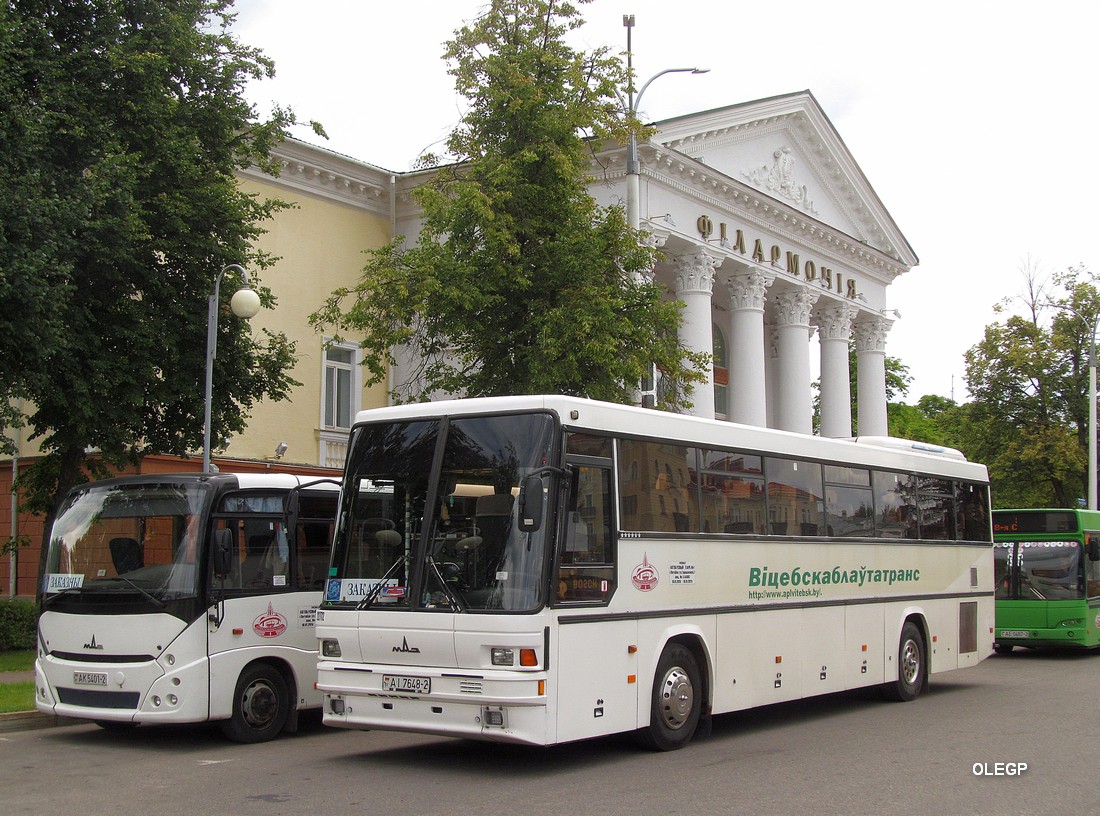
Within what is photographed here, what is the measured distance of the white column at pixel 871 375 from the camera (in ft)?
147

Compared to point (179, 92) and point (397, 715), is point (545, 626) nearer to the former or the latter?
point (397, 715)

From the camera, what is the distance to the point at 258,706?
11.8 meters

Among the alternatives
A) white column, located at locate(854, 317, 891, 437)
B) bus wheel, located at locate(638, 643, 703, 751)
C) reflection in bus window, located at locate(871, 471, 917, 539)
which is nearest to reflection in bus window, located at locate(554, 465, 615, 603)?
bus wheel, located at locate(638, 643, 703, 751)

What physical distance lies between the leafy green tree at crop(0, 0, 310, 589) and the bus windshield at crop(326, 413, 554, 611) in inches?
295

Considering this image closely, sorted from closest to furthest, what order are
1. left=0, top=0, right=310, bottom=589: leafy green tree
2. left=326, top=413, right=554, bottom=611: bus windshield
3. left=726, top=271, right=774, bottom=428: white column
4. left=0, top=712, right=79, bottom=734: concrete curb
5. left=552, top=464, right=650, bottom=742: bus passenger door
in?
left=326, top=413, right=554, bottom=611: bus windshield, left=552, top=464, right=650, bottom=742: bus passenger door, left=0, top=712, right=79, bottom=734: concrete curb, left=0, top=0, right=310, bottom=589: leafy green tree, left=726, top=271, right=774, bottom=428: white column

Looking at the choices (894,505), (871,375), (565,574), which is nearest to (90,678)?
(565,574)

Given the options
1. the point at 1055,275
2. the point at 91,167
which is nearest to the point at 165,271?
the point at 91,167

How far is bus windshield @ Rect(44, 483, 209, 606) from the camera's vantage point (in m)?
11.3

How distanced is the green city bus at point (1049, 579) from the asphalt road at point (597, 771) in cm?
879

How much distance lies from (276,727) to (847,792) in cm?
581

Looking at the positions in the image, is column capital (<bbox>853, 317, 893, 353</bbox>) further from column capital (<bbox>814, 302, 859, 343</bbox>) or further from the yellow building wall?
the yellow building wall

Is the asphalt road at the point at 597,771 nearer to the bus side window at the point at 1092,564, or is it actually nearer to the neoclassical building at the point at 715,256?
the bus side window at the point at 1092,564

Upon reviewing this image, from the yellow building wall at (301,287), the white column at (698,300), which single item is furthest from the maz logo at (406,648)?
the white column at (698,300)

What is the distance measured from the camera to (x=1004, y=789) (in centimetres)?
880
